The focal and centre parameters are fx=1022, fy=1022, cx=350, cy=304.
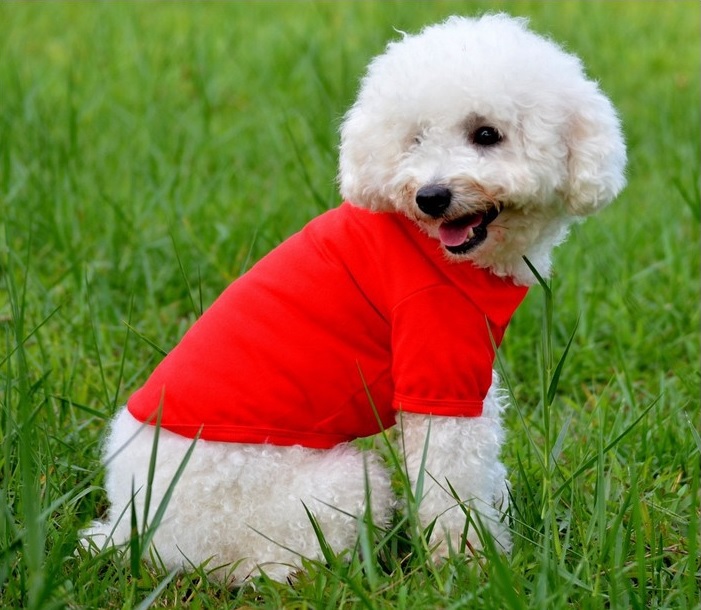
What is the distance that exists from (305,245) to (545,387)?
72 cm

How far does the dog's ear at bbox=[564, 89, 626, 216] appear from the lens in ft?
8.09

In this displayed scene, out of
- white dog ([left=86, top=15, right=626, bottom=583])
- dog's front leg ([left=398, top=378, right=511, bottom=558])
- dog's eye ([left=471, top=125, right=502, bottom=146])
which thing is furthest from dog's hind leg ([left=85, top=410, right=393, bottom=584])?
dog's eye ([left=471, top=125, right=502, bottom=146])

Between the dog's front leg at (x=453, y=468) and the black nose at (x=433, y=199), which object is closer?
the black nose at (x=433, y=199)

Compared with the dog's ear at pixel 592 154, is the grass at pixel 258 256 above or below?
below

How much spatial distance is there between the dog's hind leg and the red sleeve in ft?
0.75

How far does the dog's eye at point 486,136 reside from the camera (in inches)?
98.3

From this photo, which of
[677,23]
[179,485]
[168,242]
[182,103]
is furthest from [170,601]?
[677,23]

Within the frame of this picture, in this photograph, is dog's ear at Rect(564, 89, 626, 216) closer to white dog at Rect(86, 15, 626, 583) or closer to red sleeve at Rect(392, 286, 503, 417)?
white dog at Rect(86, 15, 626, 583)

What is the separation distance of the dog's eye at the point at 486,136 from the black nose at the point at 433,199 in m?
0.18

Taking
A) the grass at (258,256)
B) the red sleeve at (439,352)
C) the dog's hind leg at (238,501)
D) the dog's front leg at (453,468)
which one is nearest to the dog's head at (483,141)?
the red sleeve at (439,352)

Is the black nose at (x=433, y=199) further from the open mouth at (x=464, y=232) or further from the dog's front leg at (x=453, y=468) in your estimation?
the dog's front leg at (x=453, y=468)

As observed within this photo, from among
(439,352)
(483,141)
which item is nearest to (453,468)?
(439,352)

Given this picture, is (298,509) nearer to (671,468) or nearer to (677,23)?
(671,468)

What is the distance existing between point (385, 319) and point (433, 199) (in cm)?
34
